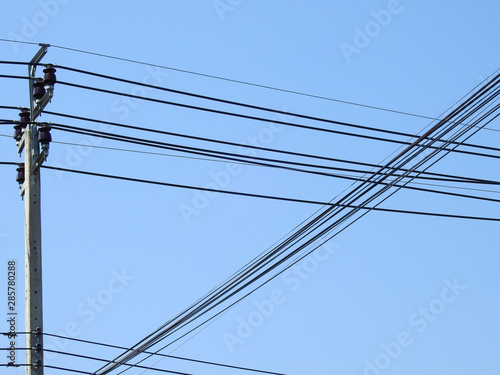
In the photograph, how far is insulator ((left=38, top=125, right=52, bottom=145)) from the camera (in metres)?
13.5

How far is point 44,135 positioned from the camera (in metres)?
13.6

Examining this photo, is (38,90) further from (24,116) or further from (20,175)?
(20,175)

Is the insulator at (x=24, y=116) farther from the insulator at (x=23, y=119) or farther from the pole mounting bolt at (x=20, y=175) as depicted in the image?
the pole mounting bolt at (x=20, y=175)

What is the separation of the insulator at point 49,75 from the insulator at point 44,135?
2.29 feet

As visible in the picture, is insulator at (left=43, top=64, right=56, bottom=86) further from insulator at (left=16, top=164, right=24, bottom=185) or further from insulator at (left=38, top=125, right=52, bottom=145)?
insulator at (left=16, top=164, right=24, bottom=185)

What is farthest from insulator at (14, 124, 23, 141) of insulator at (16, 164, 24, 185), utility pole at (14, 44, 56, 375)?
insulator at (16, 164, 24, 185)

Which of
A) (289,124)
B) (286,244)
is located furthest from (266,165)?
(286,244)

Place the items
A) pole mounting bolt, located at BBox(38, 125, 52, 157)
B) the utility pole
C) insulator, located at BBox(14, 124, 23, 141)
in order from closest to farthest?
the utility pole, pole mounting bolt, located at BBox(38, 125, 52, 157), insulator, located at BBox(14, 124, 23, 141)

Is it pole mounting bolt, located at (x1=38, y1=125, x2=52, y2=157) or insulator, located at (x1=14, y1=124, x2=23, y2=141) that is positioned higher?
insulator, located at (x1=14, y1=124, x2=23, y2=141)

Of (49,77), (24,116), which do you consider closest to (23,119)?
(24,116)

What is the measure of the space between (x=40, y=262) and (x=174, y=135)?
2967 millimetres

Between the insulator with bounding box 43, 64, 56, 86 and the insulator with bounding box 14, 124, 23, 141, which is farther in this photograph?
the insulator with bounding box 14, 124, 23, 141

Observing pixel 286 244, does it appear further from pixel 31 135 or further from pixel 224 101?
pixel 31 135

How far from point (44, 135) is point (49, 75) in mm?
966
